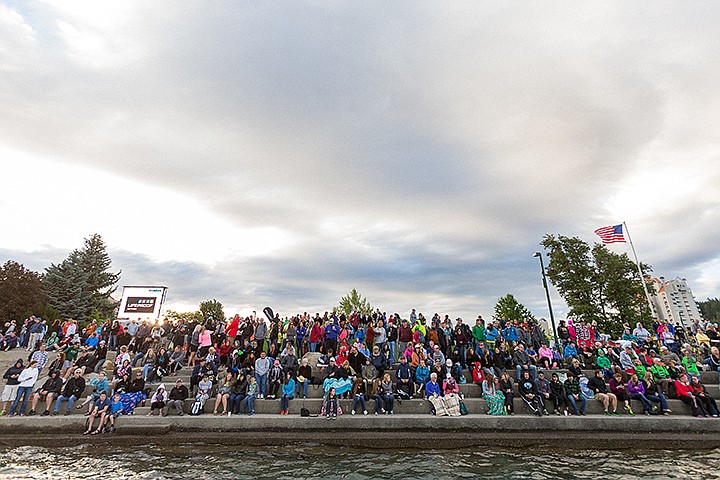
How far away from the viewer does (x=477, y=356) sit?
15.9 metres

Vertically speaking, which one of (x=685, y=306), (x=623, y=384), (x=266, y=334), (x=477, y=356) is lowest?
(x=623, y=384)

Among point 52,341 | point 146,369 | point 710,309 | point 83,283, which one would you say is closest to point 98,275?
point 83,283

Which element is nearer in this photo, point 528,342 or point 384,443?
point 384,443

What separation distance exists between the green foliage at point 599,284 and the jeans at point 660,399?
1960 centimetres

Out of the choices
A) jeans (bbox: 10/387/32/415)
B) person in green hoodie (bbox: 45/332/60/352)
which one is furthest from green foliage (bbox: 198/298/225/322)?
jeans (bbox: 10/387/32/415)

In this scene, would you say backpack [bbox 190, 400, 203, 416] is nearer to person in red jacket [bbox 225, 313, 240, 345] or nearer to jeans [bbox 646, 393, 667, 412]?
person in red jacket [bbox 225, 313, 240, 345]

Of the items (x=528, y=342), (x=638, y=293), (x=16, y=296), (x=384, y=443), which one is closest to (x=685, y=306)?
(x=638, y=293)

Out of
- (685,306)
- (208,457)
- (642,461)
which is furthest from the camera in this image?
(685,306)

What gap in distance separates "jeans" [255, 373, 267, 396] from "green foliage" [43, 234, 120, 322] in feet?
121

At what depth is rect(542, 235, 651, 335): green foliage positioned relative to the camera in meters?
30.3

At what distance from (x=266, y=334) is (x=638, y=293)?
31.3 metres

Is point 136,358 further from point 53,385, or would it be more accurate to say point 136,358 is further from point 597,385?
point 597,385

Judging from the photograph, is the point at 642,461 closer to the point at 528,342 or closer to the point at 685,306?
the point at 528,342

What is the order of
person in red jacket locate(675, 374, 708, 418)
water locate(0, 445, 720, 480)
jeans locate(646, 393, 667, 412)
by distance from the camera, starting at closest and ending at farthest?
water locate(0, 445, 720, 480)
person in red jacket locate(675, 374, 708, 418)
jeans locate(646, 393, 667, 412)
